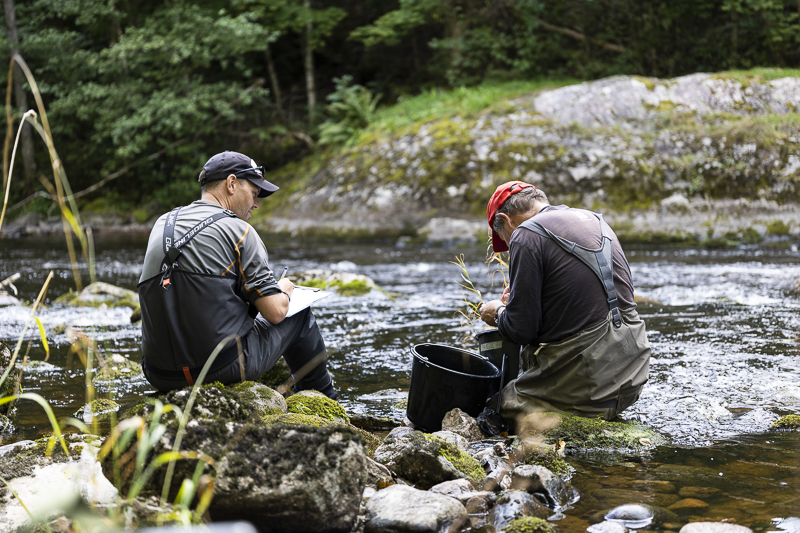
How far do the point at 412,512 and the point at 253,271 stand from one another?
1552 mm

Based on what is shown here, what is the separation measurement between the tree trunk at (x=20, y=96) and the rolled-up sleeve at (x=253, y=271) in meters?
21.9

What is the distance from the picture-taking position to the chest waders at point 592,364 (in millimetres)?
3590

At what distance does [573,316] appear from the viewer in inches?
142

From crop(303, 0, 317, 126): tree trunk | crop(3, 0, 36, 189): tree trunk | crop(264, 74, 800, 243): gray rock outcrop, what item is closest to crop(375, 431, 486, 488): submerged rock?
crop(264, 74, 800, 243): gray rock outcrop

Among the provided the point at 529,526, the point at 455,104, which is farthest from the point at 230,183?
the point at 455,104

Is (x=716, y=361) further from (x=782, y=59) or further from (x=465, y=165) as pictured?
(x=782, y=59)

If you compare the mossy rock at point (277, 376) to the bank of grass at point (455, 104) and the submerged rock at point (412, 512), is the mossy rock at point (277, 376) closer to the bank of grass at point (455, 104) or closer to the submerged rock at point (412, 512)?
the submerged rock at point (412, 512)

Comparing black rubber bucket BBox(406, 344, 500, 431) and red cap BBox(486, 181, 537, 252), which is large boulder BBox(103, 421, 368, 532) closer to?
black rubber bucket BBox(406, 344, 500, 431)

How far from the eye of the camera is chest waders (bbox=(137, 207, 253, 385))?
3.32 meters

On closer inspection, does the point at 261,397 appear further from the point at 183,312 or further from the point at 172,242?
the point at 172,242

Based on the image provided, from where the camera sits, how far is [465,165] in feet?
48.3

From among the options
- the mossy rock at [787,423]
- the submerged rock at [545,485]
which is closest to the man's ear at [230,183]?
the submerged rock at [545,485]

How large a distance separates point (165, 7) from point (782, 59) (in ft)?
59.8

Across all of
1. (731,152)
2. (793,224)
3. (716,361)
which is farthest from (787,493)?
(731,152)
